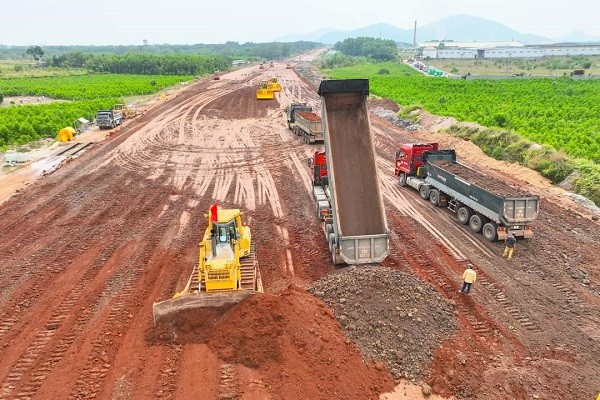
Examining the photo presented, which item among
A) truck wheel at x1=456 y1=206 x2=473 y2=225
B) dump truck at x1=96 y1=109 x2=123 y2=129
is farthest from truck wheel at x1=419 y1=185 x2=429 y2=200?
dump truck at x1=96 y1=109 x2=123 y2=129

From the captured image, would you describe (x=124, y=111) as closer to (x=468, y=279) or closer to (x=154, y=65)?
(x=468, y=279)

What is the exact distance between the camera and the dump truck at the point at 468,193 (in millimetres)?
15266

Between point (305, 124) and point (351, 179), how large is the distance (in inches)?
658

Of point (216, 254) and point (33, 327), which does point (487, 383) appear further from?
point (33, 327)

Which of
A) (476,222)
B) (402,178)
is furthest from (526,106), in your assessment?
(476,222)

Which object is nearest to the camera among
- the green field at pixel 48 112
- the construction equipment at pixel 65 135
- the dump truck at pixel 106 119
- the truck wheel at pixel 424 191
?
the truck wheel at pixel 424 191

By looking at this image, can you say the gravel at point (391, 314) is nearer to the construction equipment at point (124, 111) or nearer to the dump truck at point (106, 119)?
the dump truck at point (106, 119)

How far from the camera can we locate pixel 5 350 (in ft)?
34.1

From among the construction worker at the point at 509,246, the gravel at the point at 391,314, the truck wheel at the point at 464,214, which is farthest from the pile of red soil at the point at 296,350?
the truck wheel at the point at 464,214

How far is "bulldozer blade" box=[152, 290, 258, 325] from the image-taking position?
10.4 metres

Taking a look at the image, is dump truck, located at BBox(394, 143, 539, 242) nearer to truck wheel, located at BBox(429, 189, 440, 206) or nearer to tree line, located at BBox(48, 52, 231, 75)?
truck wheel, located at BBox(429, 189, 440, 206)

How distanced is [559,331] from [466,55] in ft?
527

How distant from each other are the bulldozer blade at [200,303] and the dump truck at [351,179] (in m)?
4.06

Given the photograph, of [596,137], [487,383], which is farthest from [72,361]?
[596,137]
